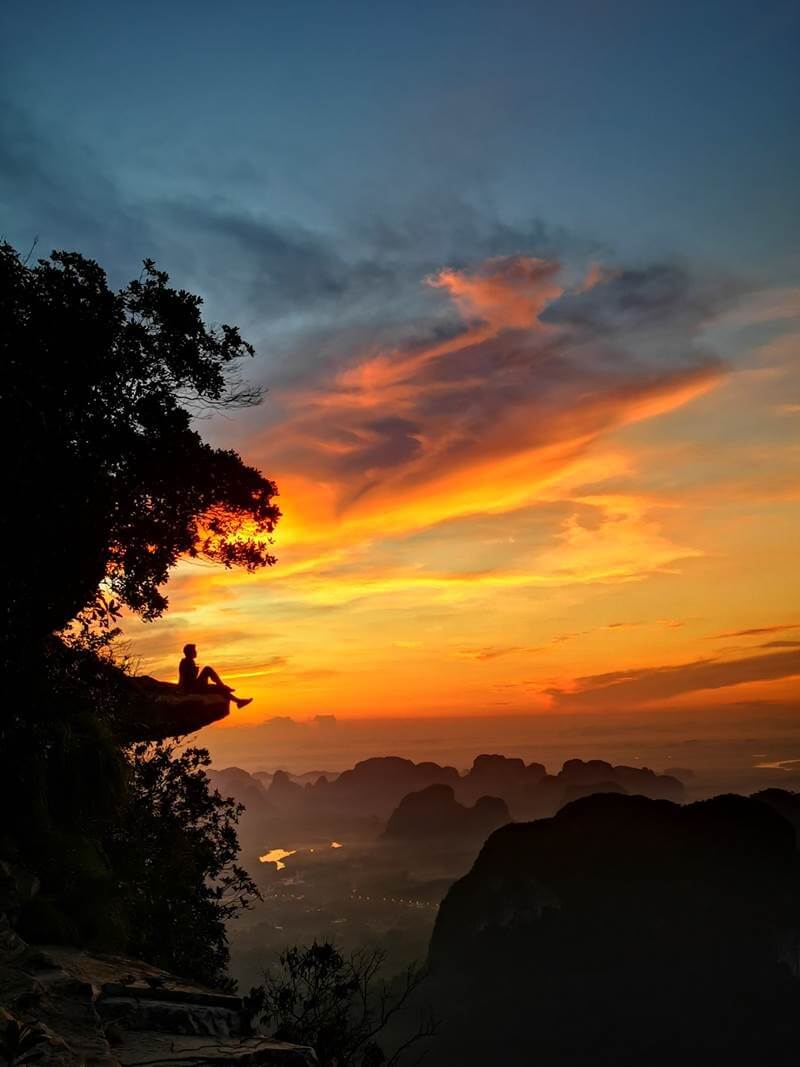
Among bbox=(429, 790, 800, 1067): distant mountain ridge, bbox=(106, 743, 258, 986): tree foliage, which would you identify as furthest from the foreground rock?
bbox=(429, 790, 800, 1067): distant mountain ridge

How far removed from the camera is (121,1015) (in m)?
9.21

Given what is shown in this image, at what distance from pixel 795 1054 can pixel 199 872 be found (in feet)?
380

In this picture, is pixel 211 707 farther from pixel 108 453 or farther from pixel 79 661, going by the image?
pixel 108 453

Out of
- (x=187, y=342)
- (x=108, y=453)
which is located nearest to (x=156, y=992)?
(x=108, y=453)

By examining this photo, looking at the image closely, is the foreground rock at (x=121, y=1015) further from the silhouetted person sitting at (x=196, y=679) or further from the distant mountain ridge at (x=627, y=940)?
the distant mountain ridge at (x=627, y=940)

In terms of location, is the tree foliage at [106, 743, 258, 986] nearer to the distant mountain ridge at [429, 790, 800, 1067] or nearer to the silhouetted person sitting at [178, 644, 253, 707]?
the silhouetted person sitting at [178, 644, 253, 707]

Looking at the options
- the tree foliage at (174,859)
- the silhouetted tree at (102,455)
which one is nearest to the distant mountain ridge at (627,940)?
the tree foliage at (174,859)

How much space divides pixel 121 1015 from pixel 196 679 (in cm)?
1460

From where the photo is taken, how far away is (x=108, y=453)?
17719 mm

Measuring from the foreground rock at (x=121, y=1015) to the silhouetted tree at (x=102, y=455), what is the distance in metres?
6.83

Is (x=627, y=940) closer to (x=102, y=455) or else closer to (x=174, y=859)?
(x=174, y=859)

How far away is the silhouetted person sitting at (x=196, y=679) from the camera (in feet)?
76.1

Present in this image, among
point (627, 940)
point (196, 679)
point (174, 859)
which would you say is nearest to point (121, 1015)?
point (174, 859)

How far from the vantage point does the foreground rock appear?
8094mm
